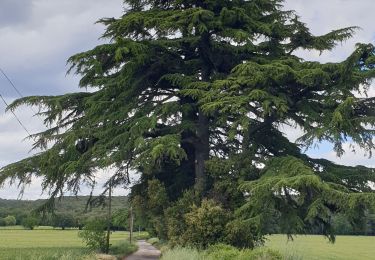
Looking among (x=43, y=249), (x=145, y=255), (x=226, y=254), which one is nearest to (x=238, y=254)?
(x=226, y=254)

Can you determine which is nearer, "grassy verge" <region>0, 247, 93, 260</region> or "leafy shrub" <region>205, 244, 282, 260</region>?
"leafy shrub" <region>205, 244, 282, 260</region>

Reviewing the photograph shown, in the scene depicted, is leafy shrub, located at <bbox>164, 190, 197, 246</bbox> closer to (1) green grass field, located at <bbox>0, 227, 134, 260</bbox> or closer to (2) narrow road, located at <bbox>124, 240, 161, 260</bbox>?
(1) green grass field, located at <bbox>0, 227, 134, 260</bbox>

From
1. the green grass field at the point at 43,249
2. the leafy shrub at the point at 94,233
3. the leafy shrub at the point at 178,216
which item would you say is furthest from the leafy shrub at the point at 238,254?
the leafy shrub at the point at 94,233

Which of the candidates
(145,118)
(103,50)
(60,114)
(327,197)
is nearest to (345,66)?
(327,197)

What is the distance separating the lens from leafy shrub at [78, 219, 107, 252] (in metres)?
29.6

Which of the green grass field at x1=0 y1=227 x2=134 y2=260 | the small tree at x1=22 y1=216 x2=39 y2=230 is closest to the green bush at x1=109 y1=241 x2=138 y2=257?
the green grass field at x1=0 y1=227 x2=134 y2=260

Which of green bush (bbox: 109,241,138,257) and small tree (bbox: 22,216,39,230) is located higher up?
small tree (bbox: 22,216,39,230)

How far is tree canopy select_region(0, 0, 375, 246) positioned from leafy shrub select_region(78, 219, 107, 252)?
151 inches

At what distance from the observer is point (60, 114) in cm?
2797

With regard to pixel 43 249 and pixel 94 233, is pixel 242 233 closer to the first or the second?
pixel 94 233

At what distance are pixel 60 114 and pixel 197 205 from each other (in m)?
9.76

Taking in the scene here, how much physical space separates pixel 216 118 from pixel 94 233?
10224mm

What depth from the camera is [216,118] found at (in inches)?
1025

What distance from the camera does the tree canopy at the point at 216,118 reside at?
21.6m
